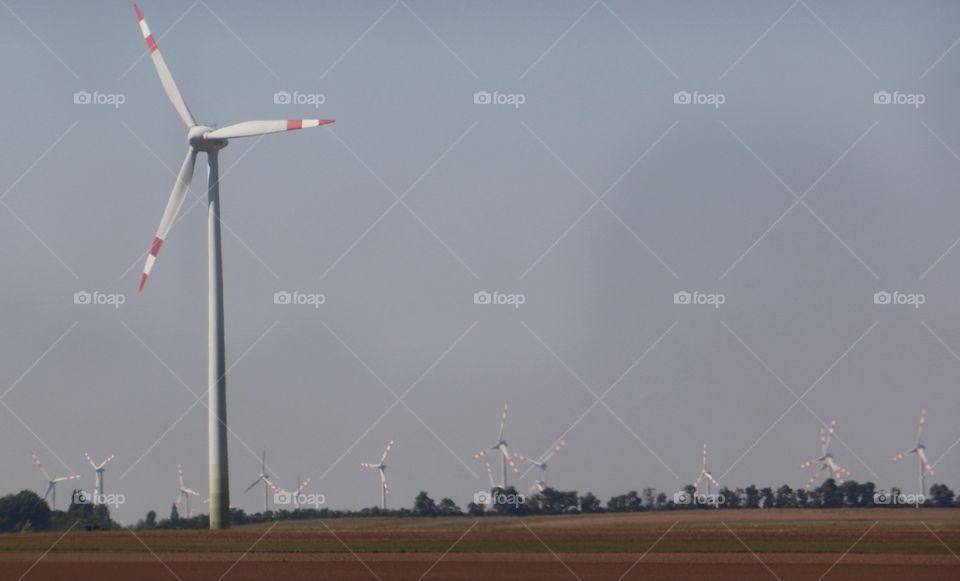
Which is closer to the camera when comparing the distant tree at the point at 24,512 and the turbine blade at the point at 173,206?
the turbine blade at the point at 173,206

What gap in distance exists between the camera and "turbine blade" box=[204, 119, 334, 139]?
9088 cm

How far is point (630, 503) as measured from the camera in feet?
420

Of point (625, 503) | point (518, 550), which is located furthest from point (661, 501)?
point (518, 550)

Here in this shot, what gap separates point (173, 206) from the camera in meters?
98.9

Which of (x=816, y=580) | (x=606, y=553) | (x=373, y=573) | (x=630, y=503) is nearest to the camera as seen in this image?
(x=816, y=580)

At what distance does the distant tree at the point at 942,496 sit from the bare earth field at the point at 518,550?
12.2 meters

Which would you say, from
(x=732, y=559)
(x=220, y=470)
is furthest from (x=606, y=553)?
(x=220, y=470)

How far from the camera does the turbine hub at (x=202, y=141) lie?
103 metres

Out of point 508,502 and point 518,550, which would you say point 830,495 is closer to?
point 508,502

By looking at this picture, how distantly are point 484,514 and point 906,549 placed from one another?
1773 inches

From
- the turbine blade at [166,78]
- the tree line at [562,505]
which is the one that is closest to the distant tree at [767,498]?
the tree line at [562,505]

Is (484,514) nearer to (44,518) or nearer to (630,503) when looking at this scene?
(630,503)

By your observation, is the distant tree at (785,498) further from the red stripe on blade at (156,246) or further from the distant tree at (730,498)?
the red stripe on blade at (156,246)

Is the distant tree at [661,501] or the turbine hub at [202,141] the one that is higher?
the turbine hub at [202,141]
